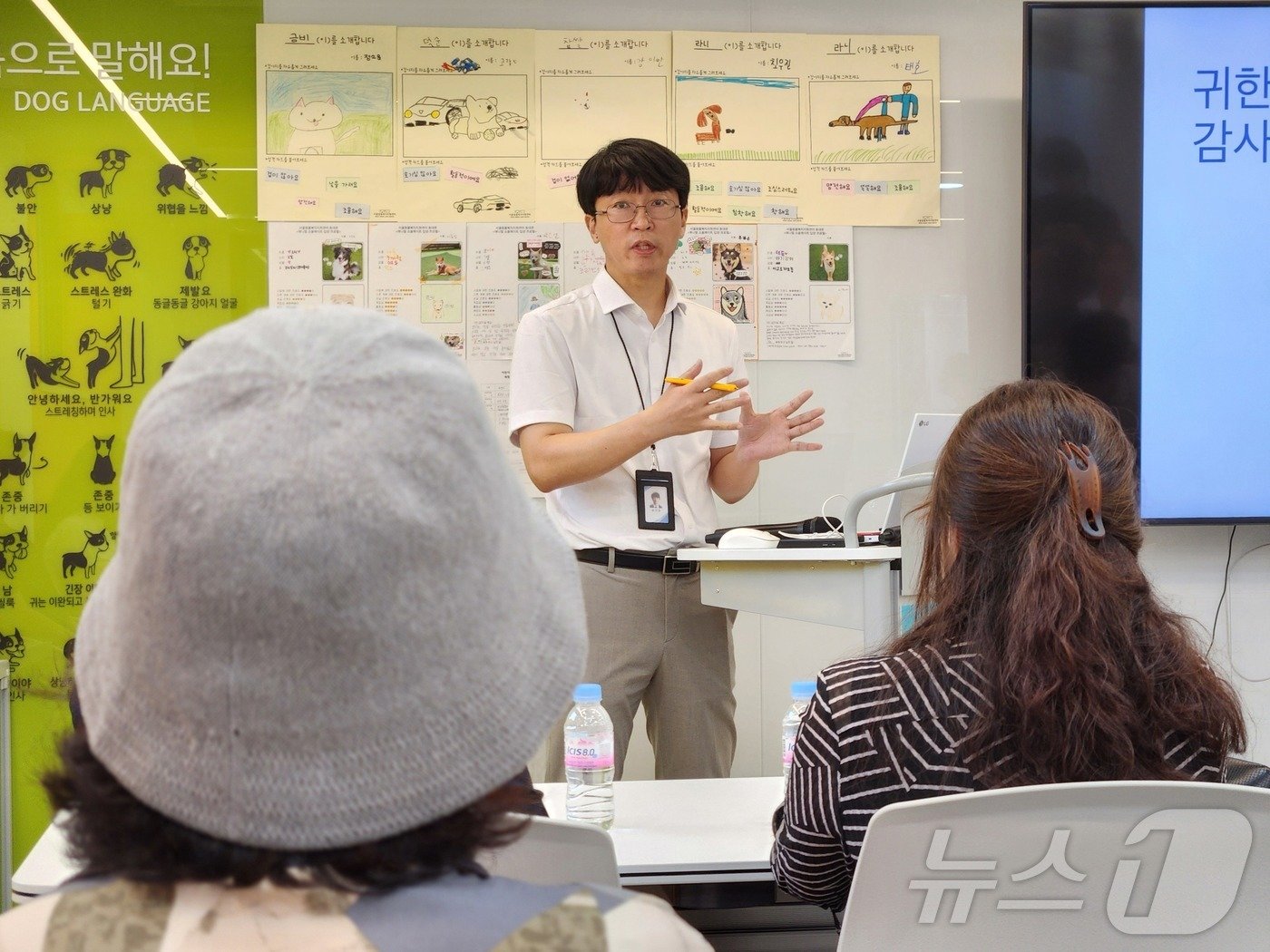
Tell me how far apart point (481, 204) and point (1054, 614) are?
109 inches

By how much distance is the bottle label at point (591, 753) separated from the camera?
1.73 m

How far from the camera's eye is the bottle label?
173 centimetres

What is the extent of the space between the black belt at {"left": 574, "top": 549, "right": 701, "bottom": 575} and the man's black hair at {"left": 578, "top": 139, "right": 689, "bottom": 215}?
31.0 inches

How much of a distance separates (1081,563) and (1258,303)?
9.10 ft

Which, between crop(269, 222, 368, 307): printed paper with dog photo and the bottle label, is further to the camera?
crop(269, 222, 368, 307): printed paper with dog photo

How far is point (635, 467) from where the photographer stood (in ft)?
8.95

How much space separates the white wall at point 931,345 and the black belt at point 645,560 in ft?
3.52

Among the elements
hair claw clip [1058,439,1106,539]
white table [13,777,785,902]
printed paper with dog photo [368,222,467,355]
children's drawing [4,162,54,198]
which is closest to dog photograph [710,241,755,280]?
printed paper with dog photo [368,222,467,355]

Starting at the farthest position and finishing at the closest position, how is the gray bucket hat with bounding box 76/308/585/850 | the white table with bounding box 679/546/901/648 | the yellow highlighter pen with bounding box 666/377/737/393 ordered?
1. the yellow highlighter pen with bounding box 666/377/737/393
2. the white table with bounding box 679/546/901/648
3. the gray bucket hat with bounding box 76/308/585/850

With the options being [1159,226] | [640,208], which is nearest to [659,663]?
[640,208]

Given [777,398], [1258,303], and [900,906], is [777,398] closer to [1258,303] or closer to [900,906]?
[1258,303]

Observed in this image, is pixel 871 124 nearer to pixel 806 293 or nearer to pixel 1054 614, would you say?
pixel 806 293

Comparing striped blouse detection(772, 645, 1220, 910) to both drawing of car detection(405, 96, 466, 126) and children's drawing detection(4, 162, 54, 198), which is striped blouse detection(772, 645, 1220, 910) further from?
children's drawing detection(4, 162, 54, 198)

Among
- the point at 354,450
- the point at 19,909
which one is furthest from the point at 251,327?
the point at 19,909
